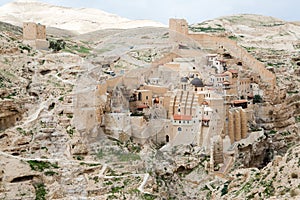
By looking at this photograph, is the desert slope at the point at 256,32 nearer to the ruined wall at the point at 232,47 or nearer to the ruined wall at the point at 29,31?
the ruined wall at the point at 232,47

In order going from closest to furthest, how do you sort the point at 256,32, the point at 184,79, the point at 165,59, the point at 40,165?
the point at 40,165, the point at 184,79, the point at 165,59, the point at 256,32

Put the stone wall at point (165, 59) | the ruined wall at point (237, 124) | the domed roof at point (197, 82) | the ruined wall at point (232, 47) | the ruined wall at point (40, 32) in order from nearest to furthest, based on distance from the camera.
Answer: the ruined wall at point (237, 124), the domed roof at point (197, 82), the stone wall at point (165, 59), the ruined wall at point (40, 32), the ruined wall at point (232, 47)

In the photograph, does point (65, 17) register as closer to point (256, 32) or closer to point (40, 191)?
point (256, 32)

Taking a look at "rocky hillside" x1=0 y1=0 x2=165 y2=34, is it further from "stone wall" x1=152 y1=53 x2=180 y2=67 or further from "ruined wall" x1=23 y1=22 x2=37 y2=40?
"stone wall" x1=152 y1=53 x2=180 y2=67

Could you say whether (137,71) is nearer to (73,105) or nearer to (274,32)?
(73,105)

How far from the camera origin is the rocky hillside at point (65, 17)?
93625mm

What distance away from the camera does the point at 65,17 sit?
103m

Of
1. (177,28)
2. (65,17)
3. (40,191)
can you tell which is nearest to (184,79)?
(40,191)

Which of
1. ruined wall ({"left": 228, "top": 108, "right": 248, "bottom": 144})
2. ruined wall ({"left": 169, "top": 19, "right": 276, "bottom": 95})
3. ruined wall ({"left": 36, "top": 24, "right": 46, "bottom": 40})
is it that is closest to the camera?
ruined wall ({"left": 228, "top": 108, "right": 248, "bottom": 144})

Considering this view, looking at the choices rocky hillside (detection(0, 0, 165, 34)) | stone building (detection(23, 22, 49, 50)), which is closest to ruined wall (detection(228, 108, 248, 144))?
stone building (detection(23, 22, 49, 50))

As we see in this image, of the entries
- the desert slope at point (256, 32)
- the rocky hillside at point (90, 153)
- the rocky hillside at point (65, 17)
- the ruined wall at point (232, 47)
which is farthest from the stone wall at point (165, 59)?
the rocky hillside at point (65, 17)

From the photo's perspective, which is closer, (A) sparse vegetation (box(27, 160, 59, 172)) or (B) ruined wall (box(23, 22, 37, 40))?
(A) sparse vegetation (box(27, 160, 59, 172))

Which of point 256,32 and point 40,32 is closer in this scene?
point 40,32

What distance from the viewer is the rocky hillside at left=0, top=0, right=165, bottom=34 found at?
307ft
